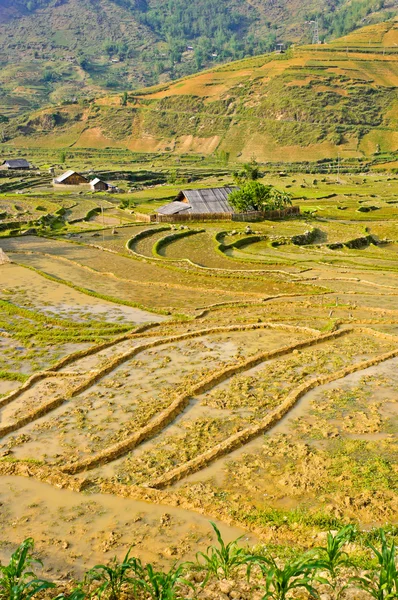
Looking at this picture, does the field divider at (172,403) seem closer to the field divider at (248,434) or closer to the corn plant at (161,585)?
the field divider at (248,434)

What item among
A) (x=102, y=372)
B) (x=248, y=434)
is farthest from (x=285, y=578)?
(x=102, y=372)

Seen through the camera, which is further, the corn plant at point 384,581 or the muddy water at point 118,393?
the muddy water at point 118,393

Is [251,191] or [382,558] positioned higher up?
[251,191]

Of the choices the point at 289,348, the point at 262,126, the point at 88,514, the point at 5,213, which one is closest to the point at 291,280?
the point at 289,348

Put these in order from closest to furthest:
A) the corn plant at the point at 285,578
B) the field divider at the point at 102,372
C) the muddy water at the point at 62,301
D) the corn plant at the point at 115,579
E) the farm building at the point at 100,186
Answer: the corn plant at the point at 285,578, the corn plant at the point at 115,579, the field divider at the point at 102,372, the muddy water at the point at 62,301, the farm building at the point at 100,186

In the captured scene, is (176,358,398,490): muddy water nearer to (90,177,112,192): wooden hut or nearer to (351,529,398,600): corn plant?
(351,529,398,600): corn plant

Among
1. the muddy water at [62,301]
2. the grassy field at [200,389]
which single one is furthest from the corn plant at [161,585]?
the muddy water at [62,301]

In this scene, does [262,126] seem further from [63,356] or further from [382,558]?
[382,558]
